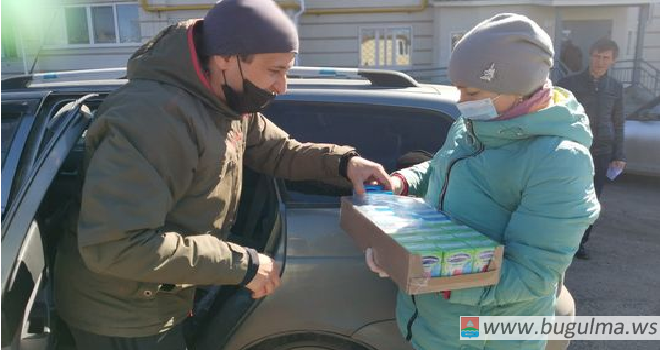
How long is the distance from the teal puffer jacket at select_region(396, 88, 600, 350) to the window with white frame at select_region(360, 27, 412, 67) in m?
14.6

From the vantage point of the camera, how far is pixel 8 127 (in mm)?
2088

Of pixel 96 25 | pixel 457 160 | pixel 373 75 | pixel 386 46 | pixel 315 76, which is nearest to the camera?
pixel 457 160

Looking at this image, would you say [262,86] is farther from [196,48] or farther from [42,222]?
[42,222]

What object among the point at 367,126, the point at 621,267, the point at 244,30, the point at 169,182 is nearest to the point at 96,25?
the point at 621,267

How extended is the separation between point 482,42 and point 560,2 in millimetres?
15217

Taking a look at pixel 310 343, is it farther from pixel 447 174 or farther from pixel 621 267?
pixel 621 267

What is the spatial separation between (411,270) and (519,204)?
39 cm

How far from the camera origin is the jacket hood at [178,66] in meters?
1.58

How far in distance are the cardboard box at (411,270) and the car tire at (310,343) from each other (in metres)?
0.63

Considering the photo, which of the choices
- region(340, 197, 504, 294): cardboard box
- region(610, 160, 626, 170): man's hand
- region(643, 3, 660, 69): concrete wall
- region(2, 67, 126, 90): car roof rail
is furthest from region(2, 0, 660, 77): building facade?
region(340, 197, 504, 294): cardboard box

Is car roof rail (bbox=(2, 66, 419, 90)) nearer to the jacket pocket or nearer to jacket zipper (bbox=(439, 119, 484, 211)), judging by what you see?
jacket zipper (bbox=(439, 119, 484, 211))

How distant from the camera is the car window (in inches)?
90.0

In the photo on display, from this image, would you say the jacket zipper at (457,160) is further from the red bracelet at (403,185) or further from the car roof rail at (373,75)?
the car roof rail at (373,75)

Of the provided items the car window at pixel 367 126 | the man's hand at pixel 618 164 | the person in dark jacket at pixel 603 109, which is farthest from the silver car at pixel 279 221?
the man's hand at pixel 618 164
